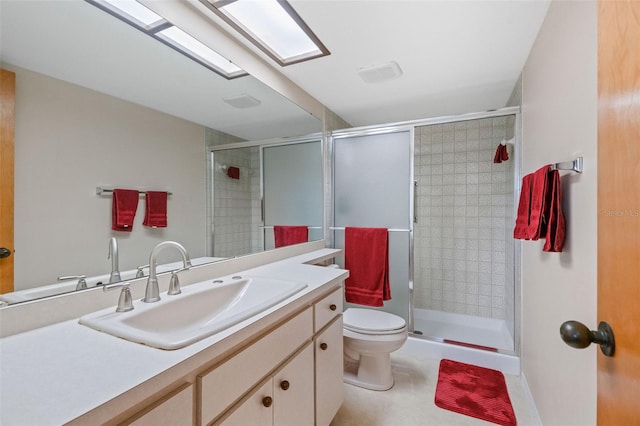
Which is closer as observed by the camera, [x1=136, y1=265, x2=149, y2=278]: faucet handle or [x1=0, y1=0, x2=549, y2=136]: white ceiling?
[x1=0, y1=0, x2=549, y2=136]: white ceiling

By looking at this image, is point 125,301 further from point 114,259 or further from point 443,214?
point 443,214

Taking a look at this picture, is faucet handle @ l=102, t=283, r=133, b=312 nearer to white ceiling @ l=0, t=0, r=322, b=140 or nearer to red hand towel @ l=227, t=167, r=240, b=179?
white ceiling @ l=0, t=0, r=322, b=140

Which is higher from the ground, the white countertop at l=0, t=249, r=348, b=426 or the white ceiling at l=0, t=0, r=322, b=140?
the white ceiling at l=0, t=0, r=322, b=140

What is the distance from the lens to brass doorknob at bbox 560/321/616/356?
543 mm

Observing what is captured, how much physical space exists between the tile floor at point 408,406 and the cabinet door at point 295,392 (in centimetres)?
57

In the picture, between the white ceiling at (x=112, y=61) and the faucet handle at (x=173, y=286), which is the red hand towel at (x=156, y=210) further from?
the white ceiling at (x=112, y=61)

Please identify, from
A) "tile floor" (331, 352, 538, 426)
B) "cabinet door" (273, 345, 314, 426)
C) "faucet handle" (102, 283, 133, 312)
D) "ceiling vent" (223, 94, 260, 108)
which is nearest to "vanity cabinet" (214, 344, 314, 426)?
"cabinet door" (273, 345, 314, 426)

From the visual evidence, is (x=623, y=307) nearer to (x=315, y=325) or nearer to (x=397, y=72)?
(x=315, y=325)

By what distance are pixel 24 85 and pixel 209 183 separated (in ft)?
2.52

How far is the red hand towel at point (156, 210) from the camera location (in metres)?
1.20

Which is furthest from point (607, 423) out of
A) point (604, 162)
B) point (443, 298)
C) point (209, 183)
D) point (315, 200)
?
point (443, 298)

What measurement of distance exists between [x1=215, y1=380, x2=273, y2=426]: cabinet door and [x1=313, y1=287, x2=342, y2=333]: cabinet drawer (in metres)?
0.39

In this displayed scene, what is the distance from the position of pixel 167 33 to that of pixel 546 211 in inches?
75.6

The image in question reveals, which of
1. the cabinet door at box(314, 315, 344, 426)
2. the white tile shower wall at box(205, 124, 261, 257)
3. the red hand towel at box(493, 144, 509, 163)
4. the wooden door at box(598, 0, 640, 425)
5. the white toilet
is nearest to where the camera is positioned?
the wooden door at box(598, 0, 640, 425)
